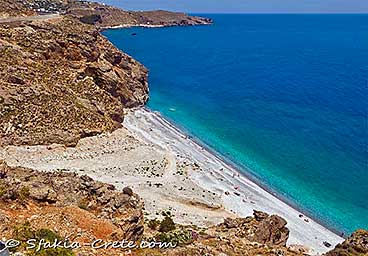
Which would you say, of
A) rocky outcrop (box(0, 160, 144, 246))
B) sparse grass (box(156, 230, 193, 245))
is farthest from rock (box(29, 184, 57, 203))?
sparse grass (box(156, 230, 193, 245))

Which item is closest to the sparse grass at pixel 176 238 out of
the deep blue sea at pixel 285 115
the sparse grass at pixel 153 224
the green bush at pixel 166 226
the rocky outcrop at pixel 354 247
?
the green bush at pixel 166 226

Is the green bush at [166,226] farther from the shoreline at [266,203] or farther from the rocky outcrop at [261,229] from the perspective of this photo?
the shoreline at [266,203]

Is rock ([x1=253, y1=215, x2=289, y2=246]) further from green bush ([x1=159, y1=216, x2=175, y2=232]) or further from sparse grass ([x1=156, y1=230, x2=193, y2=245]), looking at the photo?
green bush ([x1=159, y1=216, x2=175, y2=232])

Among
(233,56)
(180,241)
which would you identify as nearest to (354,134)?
(180,241)

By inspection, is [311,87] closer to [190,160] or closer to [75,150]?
[190,160]

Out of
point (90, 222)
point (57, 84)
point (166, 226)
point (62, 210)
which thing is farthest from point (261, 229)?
point (57, 84)

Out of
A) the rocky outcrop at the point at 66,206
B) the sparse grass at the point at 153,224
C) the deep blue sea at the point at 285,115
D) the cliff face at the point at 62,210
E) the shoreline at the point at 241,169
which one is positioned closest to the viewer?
the cliff face at the point at 62,210
